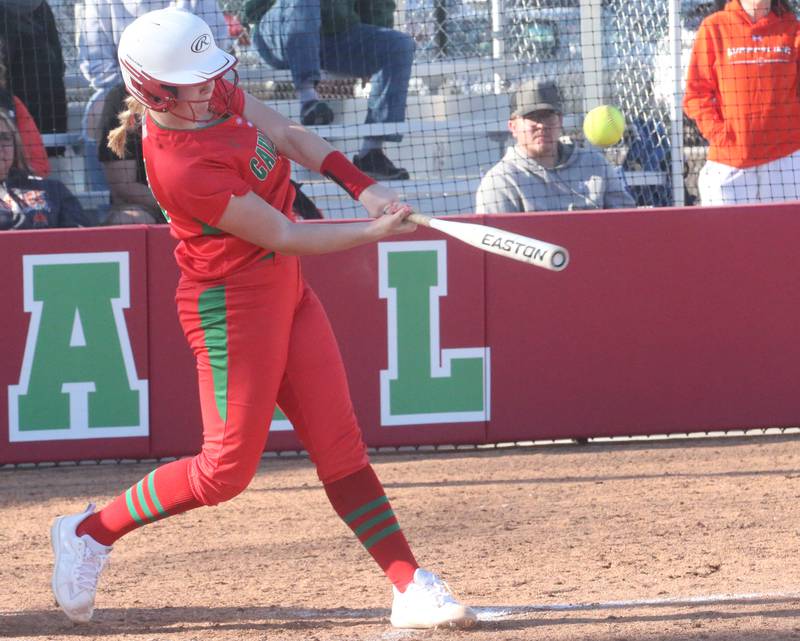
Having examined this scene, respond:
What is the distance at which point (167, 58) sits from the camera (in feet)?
11.2

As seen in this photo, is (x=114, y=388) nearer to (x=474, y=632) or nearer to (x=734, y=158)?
(x=474, y=632)

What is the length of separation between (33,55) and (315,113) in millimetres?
1847

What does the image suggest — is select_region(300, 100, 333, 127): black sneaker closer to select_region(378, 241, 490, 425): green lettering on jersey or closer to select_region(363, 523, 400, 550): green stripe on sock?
select_region(378, 241, 490, 425): green lettering on jersey

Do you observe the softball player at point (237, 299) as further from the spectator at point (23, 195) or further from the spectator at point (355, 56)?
the spectator at point (355, 56)

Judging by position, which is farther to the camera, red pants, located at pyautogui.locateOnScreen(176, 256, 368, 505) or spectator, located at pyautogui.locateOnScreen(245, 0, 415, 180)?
spectator, located at pyautogui.locateOnScreen(245, 0, 415, 180)

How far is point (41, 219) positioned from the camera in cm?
706

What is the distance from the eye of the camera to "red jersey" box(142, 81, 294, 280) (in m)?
3.45

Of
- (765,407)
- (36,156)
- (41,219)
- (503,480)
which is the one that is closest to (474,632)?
(503,480)

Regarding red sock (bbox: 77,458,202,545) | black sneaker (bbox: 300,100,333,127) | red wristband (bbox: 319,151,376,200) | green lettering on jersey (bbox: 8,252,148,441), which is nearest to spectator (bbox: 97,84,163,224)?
green lettering on jersey (bbox: 8,252,148,441)

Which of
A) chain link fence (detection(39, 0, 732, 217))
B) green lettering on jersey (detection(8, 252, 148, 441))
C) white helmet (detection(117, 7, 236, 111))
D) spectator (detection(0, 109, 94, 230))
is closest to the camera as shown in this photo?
white helmet (detection(117, 7, 236, 111))

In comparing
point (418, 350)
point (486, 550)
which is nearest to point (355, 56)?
point (418, 350)

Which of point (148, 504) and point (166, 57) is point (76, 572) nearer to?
point (148, 504)

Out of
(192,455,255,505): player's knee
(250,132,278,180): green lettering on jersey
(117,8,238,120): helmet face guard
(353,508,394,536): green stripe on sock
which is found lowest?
(353,508,394,536): green stripe on sock

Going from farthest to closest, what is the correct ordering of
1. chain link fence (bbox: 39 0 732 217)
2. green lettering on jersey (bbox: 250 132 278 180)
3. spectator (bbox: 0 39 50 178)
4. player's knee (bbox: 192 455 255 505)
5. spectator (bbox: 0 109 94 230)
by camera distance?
chain link fence (bbox: 39 0 732 217) < spectator (bbox: 0 39 50 178) < spectator (bbox: 0 109 94 230) < player's knee (bbox: 192 455 255 505) < green lettering on jersey (bbox: 250 132 278 180)
